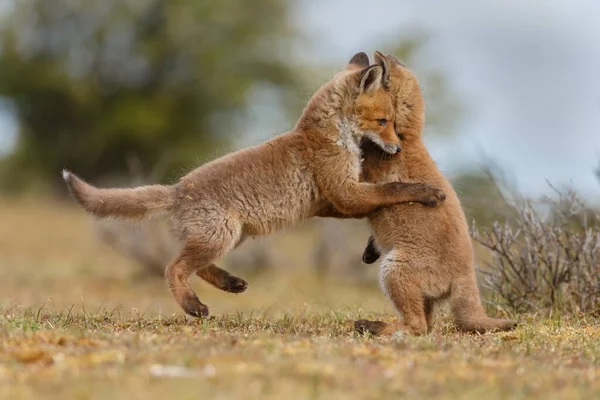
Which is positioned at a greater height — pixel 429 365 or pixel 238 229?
pixel 238 229

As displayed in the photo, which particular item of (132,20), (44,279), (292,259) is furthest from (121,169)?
(44,279)

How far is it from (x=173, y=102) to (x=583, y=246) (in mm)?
25082

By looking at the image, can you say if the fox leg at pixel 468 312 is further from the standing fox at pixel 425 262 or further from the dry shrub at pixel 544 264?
the dry shrub at pixel 544 264

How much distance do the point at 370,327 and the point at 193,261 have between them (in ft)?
4.80

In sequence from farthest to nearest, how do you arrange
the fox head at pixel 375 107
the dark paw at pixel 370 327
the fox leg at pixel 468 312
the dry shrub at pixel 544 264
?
the dry shrub at pixel 544 264 < the fox head at pixel 375 107 < the fox leg at pixel 468 312 < the dark paw at pixel 370 327

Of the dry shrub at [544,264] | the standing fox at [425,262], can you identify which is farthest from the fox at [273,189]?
the dry shrub at [544,264]

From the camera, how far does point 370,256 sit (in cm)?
809

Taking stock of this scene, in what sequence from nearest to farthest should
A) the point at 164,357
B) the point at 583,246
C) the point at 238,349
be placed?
1. the point at 164,357
2. the point at 238,349
3. the point at 583,246

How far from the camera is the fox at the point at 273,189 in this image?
725cm

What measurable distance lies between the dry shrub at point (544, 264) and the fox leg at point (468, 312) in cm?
168

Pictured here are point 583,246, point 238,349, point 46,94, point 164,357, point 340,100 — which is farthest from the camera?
point 46,94

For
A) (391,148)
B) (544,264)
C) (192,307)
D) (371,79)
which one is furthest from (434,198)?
(544,264)

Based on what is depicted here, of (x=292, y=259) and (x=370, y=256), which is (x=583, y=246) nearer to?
(x=370, y=256)

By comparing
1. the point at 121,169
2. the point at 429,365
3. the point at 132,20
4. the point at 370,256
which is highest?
the point at 132,20
